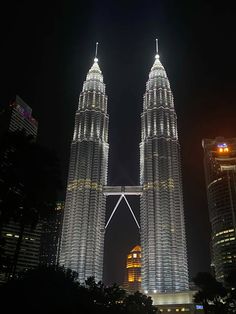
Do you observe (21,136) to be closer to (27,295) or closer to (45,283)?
(27,295)

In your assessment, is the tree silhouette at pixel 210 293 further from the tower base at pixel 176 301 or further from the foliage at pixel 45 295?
the tower base at pixel 176 301

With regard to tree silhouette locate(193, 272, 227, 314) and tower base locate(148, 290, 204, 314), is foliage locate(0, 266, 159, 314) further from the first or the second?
tower base locate(148, 290, 204, 314)

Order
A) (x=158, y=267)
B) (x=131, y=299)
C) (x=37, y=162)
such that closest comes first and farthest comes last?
(x=37, y=162), (x=131, y=299), (x=158, y=267)

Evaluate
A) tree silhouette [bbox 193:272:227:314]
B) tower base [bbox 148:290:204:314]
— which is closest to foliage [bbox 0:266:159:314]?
tree silhouette [bbox 193:272:227:314]

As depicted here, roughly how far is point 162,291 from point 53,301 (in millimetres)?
140193

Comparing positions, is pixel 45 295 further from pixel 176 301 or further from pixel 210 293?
pixel 176 301

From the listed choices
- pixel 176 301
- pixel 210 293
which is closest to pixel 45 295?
pixel 210 293

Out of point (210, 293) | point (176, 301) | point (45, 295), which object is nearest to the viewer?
point (45, 295)

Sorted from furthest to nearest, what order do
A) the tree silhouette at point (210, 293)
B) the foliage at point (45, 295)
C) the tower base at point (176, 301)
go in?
the tower base at point (176, 301) < the tree silhouette at point (210, 293) < the foliage at point (45, 295)

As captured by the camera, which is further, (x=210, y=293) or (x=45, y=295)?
(x=210, y=293)

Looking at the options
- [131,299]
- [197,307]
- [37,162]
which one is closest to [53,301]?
[37,162]

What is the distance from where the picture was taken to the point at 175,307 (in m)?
187

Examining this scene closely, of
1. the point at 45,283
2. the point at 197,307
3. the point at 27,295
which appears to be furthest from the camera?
the point at 197,307

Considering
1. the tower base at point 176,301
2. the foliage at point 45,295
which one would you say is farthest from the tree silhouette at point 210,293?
the tower base at point 176,301
